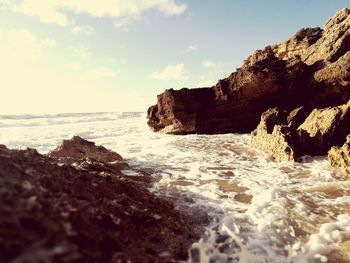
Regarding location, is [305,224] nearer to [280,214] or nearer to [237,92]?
[280,214]

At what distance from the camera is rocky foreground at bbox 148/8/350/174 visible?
28.8 feet

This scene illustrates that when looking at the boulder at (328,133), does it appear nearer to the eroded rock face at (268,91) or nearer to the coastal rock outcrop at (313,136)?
the coastal rock outcrop at (313,136)

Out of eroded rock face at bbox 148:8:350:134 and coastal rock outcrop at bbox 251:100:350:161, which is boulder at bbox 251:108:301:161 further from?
eroded rock face at bbox 148:8:350:134

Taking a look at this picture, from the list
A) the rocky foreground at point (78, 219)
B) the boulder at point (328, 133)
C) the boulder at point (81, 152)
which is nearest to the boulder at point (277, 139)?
the boulder at point (328, 133)

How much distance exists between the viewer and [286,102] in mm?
12867

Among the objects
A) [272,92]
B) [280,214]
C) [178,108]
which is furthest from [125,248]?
[178,108]

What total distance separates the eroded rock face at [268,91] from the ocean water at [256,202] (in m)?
3.81

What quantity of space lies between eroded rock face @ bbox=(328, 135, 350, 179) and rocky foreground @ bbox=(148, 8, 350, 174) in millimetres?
20

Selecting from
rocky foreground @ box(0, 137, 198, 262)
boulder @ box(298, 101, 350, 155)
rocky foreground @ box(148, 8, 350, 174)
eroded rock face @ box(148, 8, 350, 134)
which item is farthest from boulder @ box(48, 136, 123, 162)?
eroded rock face @ box(148, 8, 350, 134)

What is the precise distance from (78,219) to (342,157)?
6083 millimetres

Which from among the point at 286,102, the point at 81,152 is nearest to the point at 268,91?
the point at 286,102

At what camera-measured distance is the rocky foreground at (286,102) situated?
28.8 feet

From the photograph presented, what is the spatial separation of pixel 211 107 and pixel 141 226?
36.4ft

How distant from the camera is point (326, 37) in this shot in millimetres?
14016
